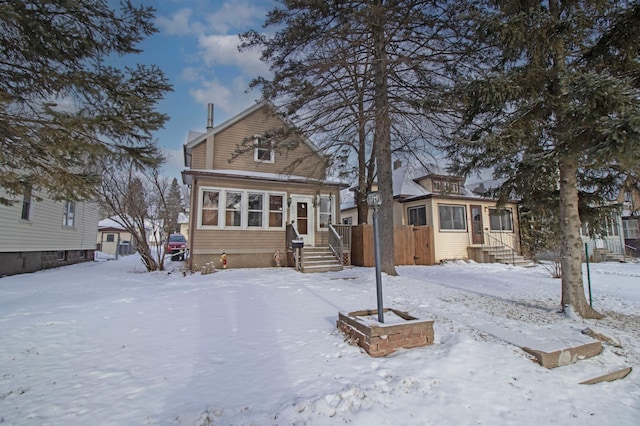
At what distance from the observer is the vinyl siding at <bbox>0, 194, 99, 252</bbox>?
11.0 m

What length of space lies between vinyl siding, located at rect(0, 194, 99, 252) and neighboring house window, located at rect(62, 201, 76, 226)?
0.76 ft

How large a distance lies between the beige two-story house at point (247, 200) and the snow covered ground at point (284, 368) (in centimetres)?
558

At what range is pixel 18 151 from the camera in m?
4.75

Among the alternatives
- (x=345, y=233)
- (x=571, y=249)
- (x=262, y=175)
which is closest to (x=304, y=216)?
(x=345, y=233)

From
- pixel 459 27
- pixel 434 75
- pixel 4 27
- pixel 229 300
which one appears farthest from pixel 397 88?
pixel 4 27

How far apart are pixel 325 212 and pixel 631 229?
25355 millimetres

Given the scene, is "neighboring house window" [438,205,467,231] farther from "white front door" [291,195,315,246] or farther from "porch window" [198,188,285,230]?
"porch window" [198,188,285,230]

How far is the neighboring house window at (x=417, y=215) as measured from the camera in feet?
55.5

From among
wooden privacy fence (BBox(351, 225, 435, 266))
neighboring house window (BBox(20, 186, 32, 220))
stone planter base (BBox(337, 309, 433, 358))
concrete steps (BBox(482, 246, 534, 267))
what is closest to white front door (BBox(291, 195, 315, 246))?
wooden privacy fence (BBox(351, 225, 435, 266))

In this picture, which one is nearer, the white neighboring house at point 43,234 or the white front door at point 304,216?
the white neighboring house at point 43,234

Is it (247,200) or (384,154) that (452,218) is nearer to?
(384,154)

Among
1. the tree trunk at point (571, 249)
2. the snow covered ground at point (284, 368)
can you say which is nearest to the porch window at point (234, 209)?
the snow covered ground at point (284, 368)

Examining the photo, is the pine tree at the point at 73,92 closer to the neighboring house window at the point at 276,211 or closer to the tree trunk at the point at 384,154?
the tree trunk at the point at 384,154

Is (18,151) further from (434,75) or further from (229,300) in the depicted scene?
(434,75)
